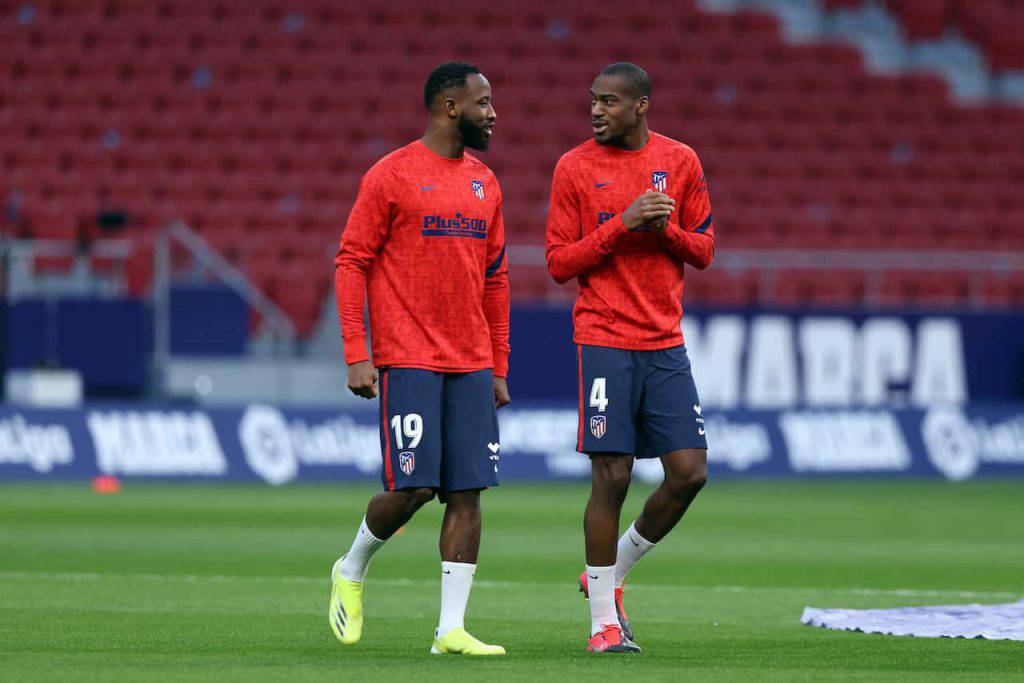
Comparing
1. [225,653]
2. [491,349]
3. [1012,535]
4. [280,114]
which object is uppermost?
[280,114]

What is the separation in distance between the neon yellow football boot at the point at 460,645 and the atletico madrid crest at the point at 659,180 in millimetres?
2010

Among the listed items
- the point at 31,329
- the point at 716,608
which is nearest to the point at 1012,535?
the point at 716,608

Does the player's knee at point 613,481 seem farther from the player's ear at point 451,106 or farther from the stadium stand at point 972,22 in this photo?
the stadium stand at point 972,22

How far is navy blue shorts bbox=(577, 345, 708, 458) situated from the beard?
96cm

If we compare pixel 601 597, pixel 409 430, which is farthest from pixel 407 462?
pixel 601 597

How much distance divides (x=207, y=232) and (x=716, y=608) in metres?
15.4

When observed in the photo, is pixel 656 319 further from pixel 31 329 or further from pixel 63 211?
pixel 63 211

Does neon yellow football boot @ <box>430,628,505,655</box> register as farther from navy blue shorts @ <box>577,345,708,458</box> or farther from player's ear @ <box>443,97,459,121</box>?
player's ear @ <box>443,97,459,121</box>

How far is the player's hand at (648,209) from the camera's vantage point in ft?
24.4

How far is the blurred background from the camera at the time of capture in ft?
67.2

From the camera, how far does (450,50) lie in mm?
27797

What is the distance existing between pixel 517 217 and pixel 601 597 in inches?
678

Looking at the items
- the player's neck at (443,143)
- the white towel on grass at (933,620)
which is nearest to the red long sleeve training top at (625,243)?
the player's neck at (443,143)

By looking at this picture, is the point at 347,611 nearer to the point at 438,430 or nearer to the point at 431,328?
the point at 438,430
